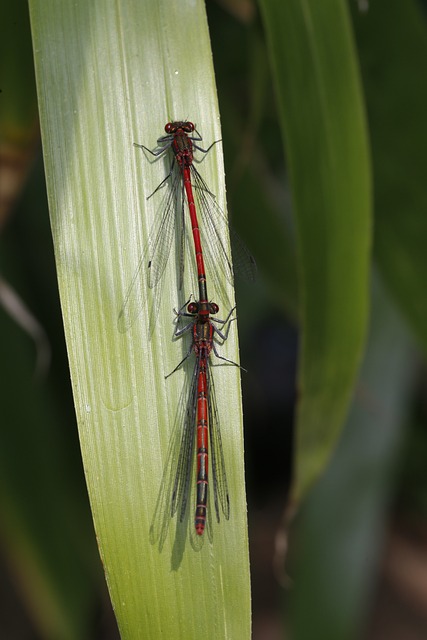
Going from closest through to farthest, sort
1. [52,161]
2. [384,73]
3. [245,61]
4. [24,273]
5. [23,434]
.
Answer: [52,161] < [384,73] < [23,434] < [245,61] < [24,273]

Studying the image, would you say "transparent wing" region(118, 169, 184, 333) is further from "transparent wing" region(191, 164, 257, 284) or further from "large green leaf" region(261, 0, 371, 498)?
"large green leaf" region(261, 0, 371, 498)

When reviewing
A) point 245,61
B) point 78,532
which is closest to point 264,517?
point 78,532

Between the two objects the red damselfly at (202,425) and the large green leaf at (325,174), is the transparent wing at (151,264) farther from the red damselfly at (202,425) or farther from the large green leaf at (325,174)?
the large green leaf at (325,174)

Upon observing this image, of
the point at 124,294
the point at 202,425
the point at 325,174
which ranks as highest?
the point at 325,174

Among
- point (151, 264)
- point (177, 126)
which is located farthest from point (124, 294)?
point (177, 126)

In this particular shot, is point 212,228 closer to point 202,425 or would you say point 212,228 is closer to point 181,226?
point 181,226

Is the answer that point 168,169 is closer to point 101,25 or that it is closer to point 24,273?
point 101,25

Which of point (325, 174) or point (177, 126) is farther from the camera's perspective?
point (325, 174)
